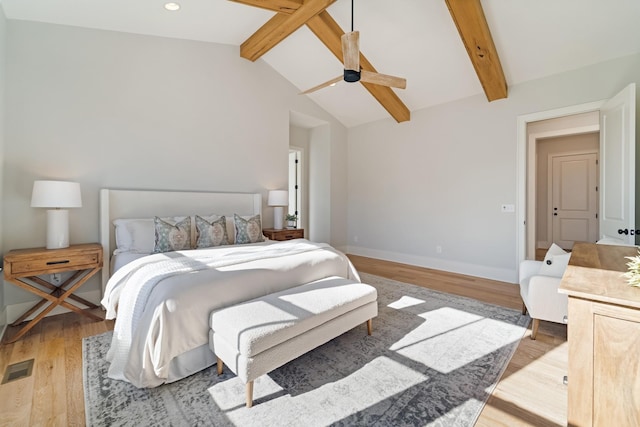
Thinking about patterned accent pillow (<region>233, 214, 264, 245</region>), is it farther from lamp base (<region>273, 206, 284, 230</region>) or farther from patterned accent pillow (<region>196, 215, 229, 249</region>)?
lamp base (<region>273, 206, 284, 230</region>)

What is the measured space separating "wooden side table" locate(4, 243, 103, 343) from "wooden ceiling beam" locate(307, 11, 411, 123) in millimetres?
3503

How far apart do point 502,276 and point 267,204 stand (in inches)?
149

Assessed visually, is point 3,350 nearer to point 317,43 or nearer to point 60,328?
point 60,328

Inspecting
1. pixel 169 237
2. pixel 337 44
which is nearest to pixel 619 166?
pixel 337 44

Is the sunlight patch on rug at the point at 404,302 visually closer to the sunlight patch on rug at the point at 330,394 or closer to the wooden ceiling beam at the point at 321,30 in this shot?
the sunlight patch on rug at the point at 330,394

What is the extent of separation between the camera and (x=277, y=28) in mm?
3703

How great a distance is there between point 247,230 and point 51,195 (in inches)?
75.6

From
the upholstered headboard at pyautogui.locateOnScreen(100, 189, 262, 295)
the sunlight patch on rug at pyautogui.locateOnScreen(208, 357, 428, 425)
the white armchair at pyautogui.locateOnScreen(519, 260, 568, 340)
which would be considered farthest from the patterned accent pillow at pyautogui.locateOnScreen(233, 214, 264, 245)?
the white armchair at pyautogui.locateOnScreen(519, 260, 568, 340)

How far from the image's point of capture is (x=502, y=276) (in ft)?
13.7

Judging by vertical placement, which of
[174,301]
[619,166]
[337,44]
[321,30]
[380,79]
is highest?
[321,30]

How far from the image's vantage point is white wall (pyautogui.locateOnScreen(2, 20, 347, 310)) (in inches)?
111

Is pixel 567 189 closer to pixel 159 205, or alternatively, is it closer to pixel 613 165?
pixel 613 165

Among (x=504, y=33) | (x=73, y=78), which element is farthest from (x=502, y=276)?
(x=73, y=78)

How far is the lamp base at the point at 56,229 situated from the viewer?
2.73 meters
